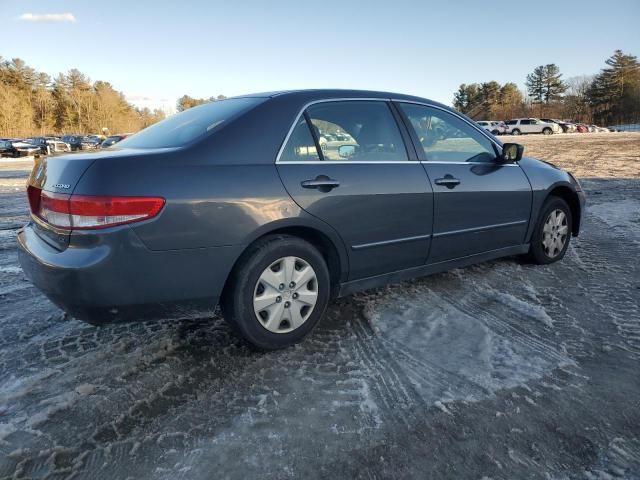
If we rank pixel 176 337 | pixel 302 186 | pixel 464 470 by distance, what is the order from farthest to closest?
pixel 176 337, pixel 302 186, pixel 464 470

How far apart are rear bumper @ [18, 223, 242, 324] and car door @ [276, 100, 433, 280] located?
2.10 feet

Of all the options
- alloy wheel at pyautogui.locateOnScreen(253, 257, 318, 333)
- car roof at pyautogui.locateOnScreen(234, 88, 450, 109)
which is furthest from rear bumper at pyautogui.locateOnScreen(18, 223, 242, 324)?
car roof at pyautogui.locateOnScreen(234, 88, 450, 109)

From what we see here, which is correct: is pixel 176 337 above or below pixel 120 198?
below

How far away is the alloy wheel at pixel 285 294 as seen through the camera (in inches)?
103

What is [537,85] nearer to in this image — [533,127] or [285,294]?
[533,127]

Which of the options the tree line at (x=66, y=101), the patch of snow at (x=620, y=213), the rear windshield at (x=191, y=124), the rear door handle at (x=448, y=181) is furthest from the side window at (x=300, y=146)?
the tree line at (x=66, y=101)

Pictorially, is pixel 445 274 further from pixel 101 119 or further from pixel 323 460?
pixel 101 119

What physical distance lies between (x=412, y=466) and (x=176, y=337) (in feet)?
5.64

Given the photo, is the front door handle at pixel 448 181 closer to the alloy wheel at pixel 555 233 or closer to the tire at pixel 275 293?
the tire at pixel 275 293

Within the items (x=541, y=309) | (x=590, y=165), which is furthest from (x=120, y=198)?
(x=590, y=165)

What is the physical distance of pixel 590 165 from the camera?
45.4ft

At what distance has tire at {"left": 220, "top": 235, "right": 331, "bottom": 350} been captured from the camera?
2.55m

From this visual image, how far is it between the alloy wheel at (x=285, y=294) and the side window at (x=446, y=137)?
140 centimetres

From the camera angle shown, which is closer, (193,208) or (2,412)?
(2,412)
